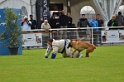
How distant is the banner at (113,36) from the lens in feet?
104

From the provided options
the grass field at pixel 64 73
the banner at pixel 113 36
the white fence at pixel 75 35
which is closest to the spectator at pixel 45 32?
the white fence at pixel 75 35

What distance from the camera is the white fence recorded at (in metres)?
30.3

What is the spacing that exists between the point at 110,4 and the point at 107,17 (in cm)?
87

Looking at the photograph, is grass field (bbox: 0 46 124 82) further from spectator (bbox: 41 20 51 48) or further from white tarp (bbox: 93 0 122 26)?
white tarp (bbox: 93 0 122 26)

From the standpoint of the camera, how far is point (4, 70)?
15055 millimetres

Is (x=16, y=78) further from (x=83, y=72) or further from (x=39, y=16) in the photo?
(x=39, y=16)

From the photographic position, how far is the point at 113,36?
31.8 m

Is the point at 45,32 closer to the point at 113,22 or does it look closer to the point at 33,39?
the point at 33,39

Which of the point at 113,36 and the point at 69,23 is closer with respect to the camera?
the point at 113,36

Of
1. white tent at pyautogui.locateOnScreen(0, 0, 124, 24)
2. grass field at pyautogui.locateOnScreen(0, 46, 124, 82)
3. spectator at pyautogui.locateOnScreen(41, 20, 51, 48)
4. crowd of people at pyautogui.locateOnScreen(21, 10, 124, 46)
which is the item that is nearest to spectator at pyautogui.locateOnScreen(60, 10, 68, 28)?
crowd of people at pyautogui.locateOnScreen(21, 10, 124, 46)

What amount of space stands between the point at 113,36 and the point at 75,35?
95.4 inches

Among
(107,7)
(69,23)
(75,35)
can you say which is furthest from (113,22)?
(107,7)

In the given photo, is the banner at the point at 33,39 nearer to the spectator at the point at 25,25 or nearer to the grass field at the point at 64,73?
the spectator at the point at 25,25

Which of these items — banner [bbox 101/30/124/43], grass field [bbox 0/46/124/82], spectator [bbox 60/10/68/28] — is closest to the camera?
grass field [bbox 0/46/124/82]
